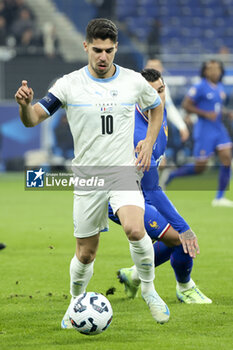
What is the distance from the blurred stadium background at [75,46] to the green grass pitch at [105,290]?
7.46 metres

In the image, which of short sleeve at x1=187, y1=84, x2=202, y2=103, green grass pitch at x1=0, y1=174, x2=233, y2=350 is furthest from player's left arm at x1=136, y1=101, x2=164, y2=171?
short sleeve at x1=187, y1=84, x2=202, y2=103

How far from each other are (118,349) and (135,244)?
2.37ft

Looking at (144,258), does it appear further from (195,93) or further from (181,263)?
(195,93)

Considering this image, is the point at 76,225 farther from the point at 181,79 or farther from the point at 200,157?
the point at 181,79

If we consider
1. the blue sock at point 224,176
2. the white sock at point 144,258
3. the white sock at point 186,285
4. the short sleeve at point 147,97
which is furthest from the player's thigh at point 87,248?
the blue sock at point 224,176

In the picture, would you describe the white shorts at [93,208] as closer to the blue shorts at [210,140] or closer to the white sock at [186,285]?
the white sock at [186,285]

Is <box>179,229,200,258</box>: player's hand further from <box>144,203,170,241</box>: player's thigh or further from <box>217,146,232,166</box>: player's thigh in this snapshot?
<box>217,146,232,166</box>: player's thigh

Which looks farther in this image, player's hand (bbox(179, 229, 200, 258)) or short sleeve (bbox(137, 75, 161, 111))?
player's hand (bbox(179, 229, 200, 258))

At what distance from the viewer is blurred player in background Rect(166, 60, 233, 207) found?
13.9 metres

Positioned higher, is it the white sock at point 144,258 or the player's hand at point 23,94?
the player's hand at point 23,94

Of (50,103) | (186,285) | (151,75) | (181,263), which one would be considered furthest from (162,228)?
(50,103)

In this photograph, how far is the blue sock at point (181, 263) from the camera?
603cm

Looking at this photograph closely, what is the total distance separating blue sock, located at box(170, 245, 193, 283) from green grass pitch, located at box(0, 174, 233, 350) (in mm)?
233

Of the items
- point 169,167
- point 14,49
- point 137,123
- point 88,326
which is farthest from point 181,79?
point 88,326
